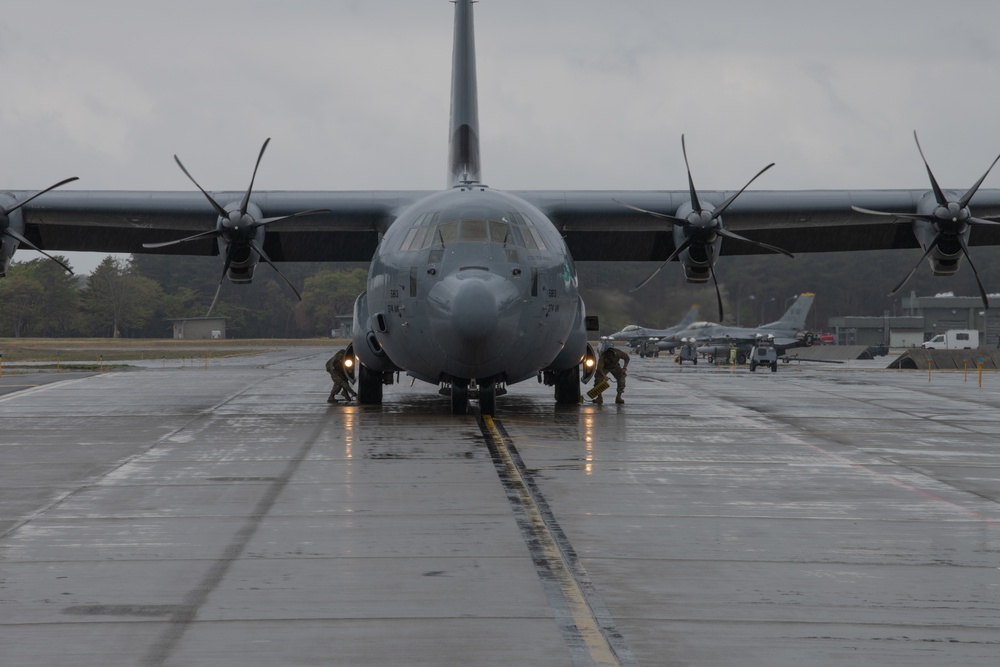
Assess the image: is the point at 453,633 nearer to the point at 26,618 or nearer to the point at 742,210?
the point at 26,618

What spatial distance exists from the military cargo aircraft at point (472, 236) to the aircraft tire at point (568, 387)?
0.09 ft

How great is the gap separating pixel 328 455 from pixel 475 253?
466cm

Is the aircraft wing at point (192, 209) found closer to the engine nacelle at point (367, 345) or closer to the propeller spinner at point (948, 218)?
the engine nacelle at point (367, 345)

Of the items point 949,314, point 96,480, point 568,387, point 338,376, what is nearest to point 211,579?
point 96,480

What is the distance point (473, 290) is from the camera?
15.6 m

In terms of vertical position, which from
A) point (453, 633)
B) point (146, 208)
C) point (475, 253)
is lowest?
point (453, 633)

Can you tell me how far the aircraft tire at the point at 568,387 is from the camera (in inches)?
838

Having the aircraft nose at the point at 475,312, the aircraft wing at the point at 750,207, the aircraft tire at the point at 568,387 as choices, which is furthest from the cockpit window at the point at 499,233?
the aircraft wing at the point at 750,207

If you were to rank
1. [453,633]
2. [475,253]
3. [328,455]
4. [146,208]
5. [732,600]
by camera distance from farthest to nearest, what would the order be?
1. [146,208]
2. [475,253]
3. [328,455]
4. [732,600]
5. [453,633]

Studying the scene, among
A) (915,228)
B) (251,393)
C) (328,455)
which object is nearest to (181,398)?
(251,393)

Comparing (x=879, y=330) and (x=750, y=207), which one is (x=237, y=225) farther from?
(x=879, y=330)

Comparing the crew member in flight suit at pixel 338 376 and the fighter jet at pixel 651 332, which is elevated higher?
the fighter jet at pixel 651 332

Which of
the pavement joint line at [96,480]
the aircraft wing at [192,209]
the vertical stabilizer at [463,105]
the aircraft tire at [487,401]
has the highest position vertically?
the vertical stabilizer at [463,105]

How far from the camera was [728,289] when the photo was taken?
80.1 meters
